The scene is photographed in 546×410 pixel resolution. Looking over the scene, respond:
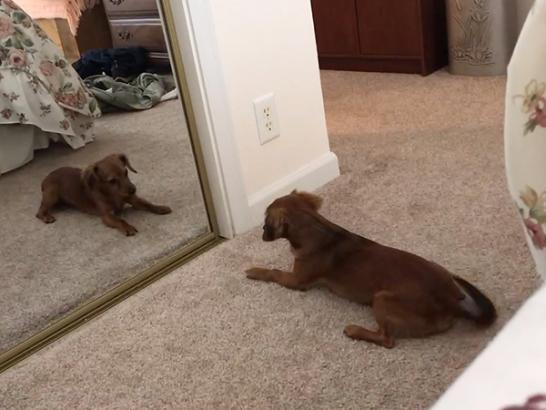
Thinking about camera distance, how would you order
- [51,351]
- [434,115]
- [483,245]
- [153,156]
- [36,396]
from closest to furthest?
[36,396] → [51,351] → [483,245] → [153,156] → [434,115]

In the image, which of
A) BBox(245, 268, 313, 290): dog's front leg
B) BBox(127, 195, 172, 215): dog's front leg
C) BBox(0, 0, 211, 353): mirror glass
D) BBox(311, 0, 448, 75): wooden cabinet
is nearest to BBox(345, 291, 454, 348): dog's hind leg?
BBox(245, 268, 313, 290): dog's front leg

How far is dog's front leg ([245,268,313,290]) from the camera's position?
1446 mm

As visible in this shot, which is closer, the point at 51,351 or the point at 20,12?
the point at 51,351

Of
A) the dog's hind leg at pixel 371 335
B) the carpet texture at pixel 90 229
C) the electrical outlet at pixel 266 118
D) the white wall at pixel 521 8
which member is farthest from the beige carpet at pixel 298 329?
the white wall at pixel 521 8

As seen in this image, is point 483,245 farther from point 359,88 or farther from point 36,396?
point 359,88

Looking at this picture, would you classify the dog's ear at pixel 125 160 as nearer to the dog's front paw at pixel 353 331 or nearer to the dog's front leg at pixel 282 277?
the dog's front leg at pixel 282 277

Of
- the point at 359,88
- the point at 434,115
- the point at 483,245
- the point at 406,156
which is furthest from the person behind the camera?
the point at 359,88

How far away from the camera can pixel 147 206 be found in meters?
1.83

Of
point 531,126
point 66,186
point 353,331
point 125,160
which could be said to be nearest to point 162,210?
point 125,160

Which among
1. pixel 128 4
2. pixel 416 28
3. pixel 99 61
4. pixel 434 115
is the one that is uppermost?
pixel 128 4

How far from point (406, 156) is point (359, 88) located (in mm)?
906

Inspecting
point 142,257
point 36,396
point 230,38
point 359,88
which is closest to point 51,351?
point 36,396

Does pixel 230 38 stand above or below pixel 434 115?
above

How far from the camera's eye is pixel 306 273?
56.2 inches
